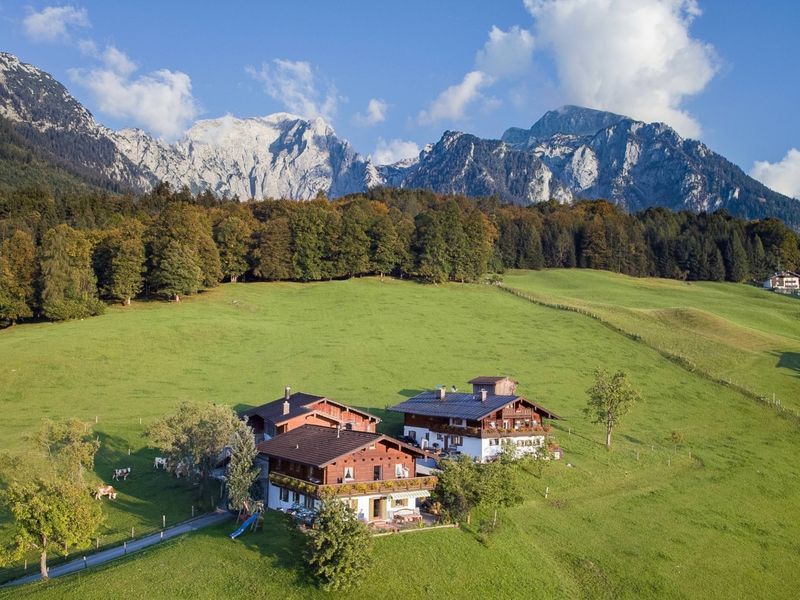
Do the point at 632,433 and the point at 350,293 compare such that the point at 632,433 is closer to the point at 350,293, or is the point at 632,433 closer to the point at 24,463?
the point at 24,463

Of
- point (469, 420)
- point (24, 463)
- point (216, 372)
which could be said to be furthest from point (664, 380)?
point (24, 463)

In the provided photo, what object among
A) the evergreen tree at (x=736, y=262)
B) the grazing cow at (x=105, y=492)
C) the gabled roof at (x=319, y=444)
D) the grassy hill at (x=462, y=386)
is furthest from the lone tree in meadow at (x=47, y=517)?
the evergreen tree at (x=736, y=262)

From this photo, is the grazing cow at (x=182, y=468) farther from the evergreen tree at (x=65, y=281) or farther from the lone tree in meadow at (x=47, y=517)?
the evergreen tree at (x=65, y=281)

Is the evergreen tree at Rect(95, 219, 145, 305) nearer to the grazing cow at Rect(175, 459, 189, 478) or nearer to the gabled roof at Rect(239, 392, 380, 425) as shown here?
the gabled roof at Rect(239, 392, 380, 425)

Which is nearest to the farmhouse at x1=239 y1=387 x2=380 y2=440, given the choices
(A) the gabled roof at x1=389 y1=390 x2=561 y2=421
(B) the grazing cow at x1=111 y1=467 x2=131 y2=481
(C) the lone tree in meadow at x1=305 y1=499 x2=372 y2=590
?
(A) the gabled roof at x1=389 y1=390 x2=561 y2=421

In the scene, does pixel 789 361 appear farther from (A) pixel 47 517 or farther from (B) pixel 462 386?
(A) pixel 47 517

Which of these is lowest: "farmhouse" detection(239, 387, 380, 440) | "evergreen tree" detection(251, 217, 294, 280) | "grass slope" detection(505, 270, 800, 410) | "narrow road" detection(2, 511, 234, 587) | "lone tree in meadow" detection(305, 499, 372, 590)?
"narrow road" detection(2, 511, 234, 587)

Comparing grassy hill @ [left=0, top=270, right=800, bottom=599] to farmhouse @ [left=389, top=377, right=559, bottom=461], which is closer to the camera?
grassy hill @ [left=0, top=270, right=800, bottom=599]
